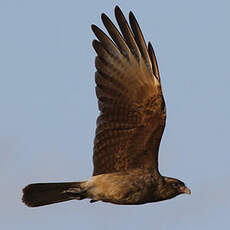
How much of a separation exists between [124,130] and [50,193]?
1.66 meters

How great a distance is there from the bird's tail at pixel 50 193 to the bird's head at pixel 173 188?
1406 mm

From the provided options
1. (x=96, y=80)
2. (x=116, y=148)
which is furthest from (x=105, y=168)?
(x=96, y=80)

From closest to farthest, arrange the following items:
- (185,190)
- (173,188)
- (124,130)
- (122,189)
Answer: (122,189) < (124,130) < (173,188) < (185,190)

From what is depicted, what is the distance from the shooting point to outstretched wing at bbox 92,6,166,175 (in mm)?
17734

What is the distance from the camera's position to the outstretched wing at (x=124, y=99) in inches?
698

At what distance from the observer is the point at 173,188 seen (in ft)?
59.2

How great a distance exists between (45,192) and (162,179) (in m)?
2.01

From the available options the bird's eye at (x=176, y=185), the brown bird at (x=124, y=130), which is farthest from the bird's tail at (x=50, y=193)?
the bird's eye at (x=176, y=185)

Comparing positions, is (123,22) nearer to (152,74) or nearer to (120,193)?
(152,74)

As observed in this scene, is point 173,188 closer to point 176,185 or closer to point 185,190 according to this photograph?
point 176,185

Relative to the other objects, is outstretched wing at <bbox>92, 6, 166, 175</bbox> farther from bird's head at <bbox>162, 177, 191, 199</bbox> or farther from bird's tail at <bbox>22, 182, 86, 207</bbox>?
bird's tail at <bbox>22, 182, 86, 207</bbox>

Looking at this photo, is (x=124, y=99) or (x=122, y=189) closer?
(x=122, y=189)

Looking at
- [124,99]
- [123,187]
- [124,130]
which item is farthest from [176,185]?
[124,99]

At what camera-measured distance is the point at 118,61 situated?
710 inches
